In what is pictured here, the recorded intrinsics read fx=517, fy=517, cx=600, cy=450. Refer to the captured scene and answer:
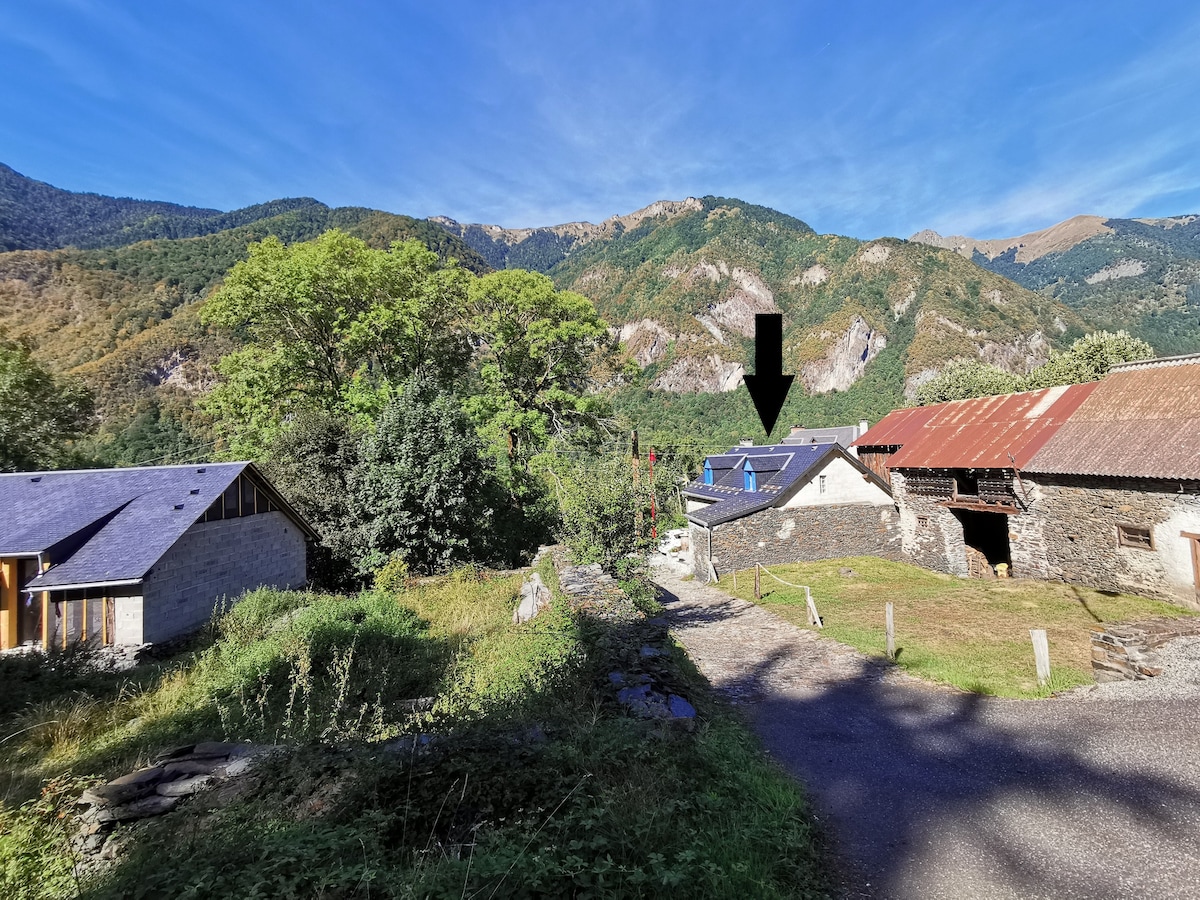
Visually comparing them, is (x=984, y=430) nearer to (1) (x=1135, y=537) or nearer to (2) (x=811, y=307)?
(1) (x=1135, y=537)

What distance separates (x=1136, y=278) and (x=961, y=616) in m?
161

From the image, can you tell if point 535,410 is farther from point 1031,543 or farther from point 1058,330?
point 1058,330

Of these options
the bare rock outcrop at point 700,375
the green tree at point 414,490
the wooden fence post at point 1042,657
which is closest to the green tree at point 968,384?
the wooden fence post at point 1042,657

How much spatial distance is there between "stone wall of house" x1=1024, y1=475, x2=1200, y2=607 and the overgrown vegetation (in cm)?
1620

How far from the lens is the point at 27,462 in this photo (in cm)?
2742

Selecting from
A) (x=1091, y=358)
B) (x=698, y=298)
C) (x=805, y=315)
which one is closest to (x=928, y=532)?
(x=1091, y=358)

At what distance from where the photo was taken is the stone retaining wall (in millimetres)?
9031

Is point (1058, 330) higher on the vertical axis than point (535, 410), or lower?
higher

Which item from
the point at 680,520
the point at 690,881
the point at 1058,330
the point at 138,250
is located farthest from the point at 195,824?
the point at 1058,330

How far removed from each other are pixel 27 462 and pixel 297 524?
20316 mm

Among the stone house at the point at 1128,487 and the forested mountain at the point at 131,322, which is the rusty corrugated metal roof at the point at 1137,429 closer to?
the stone house at the point at 1128,487

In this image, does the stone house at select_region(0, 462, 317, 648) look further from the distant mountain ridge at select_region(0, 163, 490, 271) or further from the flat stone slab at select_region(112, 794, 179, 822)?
the distant mountain ridge at select_region(0, 163, 490, 271)

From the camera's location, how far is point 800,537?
2494cm

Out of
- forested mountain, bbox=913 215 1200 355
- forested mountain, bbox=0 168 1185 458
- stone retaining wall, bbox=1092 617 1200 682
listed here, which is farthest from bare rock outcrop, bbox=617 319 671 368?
stone retaining wall, bbox=1092 617 1200 682
